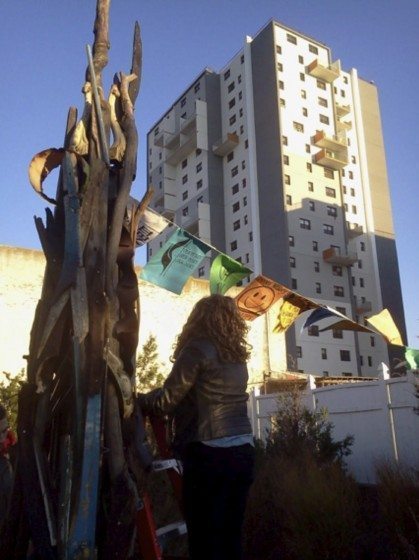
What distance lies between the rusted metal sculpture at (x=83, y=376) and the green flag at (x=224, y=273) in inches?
237

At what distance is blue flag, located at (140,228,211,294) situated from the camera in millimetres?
9742

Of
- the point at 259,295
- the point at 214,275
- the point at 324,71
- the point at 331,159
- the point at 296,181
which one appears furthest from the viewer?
the point at 324,71

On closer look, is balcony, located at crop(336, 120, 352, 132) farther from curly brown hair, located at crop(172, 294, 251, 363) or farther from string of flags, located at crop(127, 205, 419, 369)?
curly brown hair, located at crop(172, 294, 251, 363)

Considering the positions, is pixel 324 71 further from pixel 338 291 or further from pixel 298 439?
pixel 298 439

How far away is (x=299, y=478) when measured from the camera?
20.9ft

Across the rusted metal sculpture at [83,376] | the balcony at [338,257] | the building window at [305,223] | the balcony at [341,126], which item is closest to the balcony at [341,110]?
the balcony at [341,126]

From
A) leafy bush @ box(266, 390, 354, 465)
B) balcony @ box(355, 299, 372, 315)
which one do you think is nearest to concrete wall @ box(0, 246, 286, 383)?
leafy bush @ box(266, 390, 354, 465)

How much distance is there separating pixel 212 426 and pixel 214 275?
745 cm

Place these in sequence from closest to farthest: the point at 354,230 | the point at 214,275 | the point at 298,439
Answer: the point at 298,439
the point at 214,275
the point at 354,230

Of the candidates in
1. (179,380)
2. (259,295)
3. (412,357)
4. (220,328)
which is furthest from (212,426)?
(412,357)

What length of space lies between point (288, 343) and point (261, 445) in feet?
114

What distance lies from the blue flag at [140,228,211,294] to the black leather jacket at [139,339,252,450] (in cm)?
649

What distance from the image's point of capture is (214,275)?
10.5 metres

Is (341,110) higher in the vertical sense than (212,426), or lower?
higher
